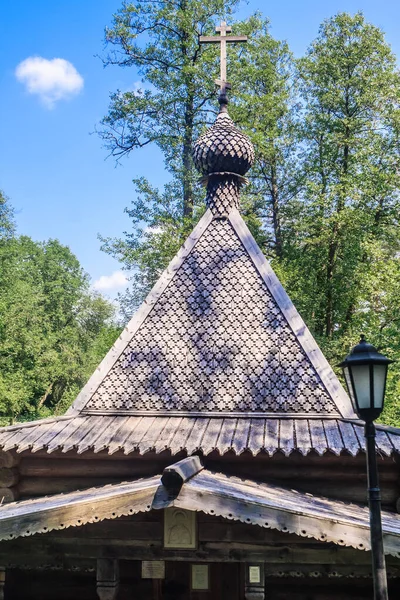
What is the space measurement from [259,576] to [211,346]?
234cm

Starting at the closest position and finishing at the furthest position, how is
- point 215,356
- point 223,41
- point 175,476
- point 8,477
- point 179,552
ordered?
point 175,476 < point 179,552 < point 8,477 < point 215,356 < point 223,41

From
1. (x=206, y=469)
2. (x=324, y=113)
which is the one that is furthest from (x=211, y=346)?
(x=324, y=113)

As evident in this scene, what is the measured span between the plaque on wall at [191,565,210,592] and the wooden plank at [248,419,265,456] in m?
1.60

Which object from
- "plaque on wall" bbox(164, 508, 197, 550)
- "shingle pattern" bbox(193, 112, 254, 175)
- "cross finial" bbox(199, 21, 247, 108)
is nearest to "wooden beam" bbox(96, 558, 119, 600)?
"plaque on wall" bbox(164, 508, 197, 550)

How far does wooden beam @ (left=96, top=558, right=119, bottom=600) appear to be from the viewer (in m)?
4.70

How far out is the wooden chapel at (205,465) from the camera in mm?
4270

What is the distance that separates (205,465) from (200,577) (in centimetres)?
139

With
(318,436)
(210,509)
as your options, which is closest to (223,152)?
(318,436)

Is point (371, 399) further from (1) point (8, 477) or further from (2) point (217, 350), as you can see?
(1) point (8, 477)

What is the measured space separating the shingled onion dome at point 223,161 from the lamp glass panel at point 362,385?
4088 mm

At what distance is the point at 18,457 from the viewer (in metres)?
5.34

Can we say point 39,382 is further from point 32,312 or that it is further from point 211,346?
point 211,346

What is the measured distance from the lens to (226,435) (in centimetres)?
513

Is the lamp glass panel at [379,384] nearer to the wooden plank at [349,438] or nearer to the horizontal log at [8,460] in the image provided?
the wooden plank at [349,438]
